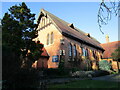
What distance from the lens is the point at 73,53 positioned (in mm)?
24828

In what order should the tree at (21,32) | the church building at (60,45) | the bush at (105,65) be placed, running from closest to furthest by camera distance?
the tree at (21,32)
the church building at (60,45)
the bush at (105,65)

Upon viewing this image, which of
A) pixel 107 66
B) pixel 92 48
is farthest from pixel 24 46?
pixel 92 48

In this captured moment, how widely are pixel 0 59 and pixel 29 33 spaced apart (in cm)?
870

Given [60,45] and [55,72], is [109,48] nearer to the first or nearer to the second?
[60,45]

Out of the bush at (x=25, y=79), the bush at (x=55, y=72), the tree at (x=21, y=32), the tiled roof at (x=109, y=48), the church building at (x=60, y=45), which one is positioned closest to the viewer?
the bush at (x=25, y=79)

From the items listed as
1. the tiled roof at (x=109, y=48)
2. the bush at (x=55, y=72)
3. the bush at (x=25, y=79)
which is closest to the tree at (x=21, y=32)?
the bush at (x=55, y=72)

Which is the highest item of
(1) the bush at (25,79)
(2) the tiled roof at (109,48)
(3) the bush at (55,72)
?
(2) the tiled roof at (109,48)

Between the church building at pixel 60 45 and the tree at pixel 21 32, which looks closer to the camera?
the tree at pixel 21 32

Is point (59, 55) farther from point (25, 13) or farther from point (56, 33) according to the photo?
point (25, 13)

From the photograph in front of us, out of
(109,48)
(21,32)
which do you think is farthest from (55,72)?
(109,48)

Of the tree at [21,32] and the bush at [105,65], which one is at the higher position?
the tree at [21,32]

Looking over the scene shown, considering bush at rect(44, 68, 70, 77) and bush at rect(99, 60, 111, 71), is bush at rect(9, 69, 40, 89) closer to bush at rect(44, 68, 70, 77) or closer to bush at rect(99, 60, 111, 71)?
bush at rect(44, 68, 70, 77)

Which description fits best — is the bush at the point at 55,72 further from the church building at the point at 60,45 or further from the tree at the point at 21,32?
the tree at the point at 21,32

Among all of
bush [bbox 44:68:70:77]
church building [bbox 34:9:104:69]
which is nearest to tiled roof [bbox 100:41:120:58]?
church building [bbox 34:9:104:69]
